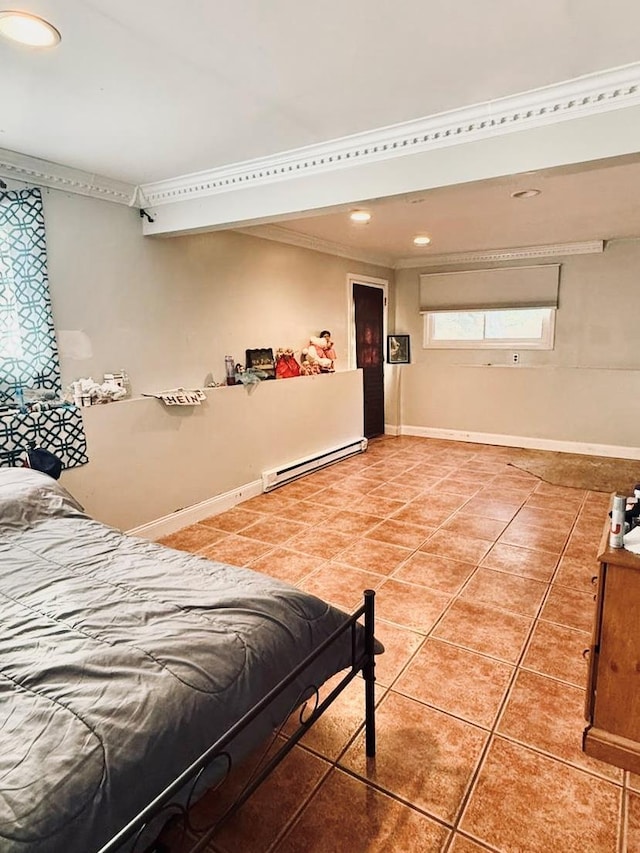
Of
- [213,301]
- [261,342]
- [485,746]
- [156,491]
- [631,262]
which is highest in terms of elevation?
[631,262]

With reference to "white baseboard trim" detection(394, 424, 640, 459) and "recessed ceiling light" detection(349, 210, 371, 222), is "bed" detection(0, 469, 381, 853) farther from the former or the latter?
"white baseboard trim" detection(394, 424, 640, 459)

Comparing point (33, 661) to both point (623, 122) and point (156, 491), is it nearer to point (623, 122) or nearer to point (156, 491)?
point (156, 491)

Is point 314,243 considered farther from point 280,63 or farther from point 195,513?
point 280,63

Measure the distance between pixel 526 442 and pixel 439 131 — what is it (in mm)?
4550

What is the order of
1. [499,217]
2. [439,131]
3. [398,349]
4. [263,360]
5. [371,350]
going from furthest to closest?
[398,349], [371,350], [263,360], [499,217], [439,131]

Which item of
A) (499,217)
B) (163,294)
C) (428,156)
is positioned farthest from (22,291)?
(499,217)

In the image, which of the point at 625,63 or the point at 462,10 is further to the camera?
the point at 625,63

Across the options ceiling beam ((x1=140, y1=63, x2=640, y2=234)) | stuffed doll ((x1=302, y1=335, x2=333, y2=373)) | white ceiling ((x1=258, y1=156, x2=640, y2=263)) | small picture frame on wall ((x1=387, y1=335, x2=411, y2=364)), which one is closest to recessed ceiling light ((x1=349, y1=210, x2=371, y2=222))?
white ceiling ((x1=258, y1=156, x2=640, y2=263))

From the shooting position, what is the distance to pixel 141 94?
75.8 inches

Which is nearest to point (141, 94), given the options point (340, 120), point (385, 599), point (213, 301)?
point (340, 120)

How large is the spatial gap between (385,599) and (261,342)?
2657 mm

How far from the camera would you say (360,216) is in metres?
3.88

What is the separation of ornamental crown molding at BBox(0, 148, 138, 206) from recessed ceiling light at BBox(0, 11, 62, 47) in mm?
1185

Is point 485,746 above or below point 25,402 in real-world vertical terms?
below
